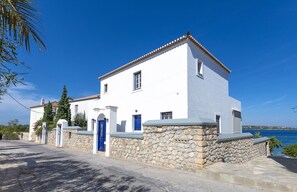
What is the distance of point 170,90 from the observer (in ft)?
42.9

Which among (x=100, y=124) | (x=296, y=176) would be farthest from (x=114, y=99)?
(x=296, y=176)

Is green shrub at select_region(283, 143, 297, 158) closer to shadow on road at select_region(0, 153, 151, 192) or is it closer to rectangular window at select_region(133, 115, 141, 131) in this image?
rectangular window at select_region(133, 115, 141, 131)

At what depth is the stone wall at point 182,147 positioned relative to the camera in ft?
27.1

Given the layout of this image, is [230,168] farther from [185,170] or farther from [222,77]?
[222,77]

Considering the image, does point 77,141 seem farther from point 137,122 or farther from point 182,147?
point 182,147

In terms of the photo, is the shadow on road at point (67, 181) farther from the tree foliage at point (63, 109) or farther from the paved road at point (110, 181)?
the tree foliage at point (63, 109)

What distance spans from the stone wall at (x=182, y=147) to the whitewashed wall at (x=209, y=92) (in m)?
2.83

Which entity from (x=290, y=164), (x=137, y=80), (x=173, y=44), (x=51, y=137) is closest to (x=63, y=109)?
(x=51, y=137)

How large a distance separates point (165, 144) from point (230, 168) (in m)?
2.87

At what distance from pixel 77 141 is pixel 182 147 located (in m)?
11.6

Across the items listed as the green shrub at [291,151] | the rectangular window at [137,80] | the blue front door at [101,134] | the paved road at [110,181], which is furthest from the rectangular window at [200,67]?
the green shrub at [291,151]

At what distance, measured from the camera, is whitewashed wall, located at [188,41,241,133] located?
12.6m

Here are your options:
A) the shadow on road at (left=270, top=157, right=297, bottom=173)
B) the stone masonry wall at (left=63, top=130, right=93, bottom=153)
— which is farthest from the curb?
the stone masonry wall at (left=63, top=130, right=93, bottom=153)

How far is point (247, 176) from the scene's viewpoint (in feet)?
22.3
